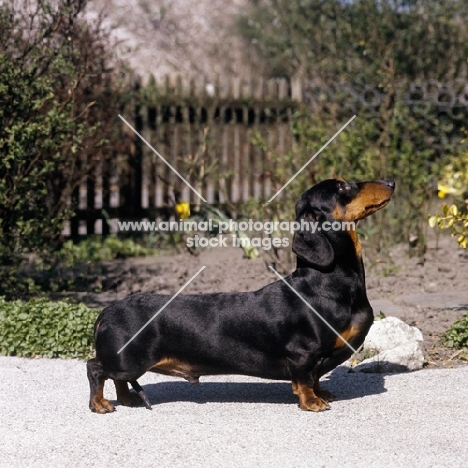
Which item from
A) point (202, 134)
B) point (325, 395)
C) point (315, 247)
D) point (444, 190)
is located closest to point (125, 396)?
point (325, 395)

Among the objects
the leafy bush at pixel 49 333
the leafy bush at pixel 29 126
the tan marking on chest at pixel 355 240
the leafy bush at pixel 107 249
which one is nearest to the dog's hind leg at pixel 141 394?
the leafy bush at pixel 49 333

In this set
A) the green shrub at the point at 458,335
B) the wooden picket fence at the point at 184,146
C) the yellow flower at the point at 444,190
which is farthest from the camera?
the wooden picket fence at the point at 184,146

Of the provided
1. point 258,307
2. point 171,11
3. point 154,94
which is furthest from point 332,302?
point 171,11

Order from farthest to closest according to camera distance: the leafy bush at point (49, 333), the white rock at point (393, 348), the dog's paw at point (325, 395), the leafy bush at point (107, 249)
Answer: the leafy bush at point (107, 249) < the leafy bush at point (49, 333) < the white rock at point (393, 348) < the dog's paw at point (325, 395)

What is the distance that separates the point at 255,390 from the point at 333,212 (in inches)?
48.7

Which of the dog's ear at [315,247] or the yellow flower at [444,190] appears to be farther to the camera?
the yellow flower at [444,190]

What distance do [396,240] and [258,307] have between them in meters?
5.08

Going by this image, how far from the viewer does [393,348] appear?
18.8 ft

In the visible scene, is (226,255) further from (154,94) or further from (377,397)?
(377,397)

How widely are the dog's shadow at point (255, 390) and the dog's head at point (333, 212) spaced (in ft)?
2.79

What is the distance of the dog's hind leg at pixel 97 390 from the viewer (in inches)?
191

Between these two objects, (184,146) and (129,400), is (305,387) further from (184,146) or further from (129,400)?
(184,146)

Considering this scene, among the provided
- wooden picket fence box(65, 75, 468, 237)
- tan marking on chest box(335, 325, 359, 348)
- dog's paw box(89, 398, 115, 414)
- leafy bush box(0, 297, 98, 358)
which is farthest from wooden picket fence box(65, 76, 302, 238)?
tan marking on chest box(335, 325, 359, 348)

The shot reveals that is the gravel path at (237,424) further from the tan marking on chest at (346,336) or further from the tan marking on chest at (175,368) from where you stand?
the tan marking on chest at (346,336)
